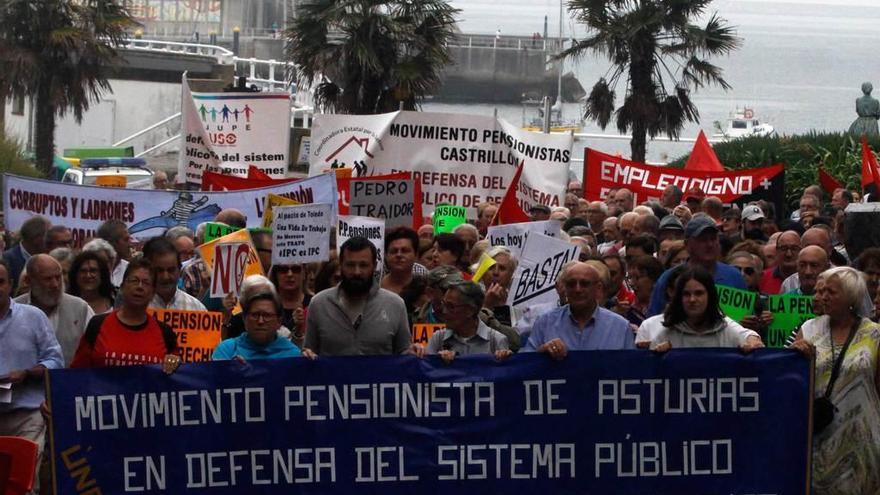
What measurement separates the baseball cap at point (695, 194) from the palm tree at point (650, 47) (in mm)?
10573

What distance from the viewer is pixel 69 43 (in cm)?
3203

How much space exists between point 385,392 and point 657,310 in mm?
2054

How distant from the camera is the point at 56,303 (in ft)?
30.4

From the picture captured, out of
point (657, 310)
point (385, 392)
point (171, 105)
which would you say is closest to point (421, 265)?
point (657, 310)

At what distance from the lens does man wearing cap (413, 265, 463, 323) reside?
911 cm

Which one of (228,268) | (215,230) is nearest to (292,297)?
(228,268)

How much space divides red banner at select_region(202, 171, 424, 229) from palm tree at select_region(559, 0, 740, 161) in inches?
502

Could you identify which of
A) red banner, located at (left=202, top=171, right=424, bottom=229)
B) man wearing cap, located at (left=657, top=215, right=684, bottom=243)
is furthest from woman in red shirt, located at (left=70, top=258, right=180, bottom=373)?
red banner, located at (left=202, top=171, right=424, bottom=229)

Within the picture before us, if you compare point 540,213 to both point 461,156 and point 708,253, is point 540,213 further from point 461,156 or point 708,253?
point 708,253

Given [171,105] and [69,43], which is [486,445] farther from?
[171,105]

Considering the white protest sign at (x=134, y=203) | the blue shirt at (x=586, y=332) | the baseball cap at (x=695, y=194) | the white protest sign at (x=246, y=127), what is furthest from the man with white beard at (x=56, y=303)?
the white protest sign at (x=246, y=127)

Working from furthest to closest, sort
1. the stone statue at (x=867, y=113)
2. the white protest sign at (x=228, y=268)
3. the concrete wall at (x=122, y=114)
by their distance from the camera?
the concrete wall at (x=122, y=114) → the stone statue at (x=867, y=113) → the white protest sign at (x=228, y=268)

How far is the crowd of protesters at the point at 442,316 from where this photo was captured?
Answer: 324 inches

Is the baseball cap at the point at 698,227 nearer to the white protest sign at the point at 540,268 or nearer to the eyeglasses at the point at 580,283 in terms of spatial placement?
the white protest sign at the point at 540,268
